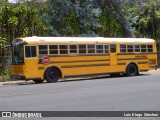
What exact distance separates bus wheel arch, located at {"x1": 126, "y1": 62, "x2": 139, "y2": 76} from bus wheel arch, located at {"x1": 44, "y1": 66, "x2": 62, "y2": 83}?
5.28 metres

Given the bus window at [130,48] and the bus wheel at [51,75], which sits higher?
the bus window at [130,48]

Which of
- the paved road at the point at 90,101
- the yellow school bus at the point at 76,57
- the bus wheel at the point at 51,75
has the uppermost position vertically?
the yellow school bus at the point at 76,57

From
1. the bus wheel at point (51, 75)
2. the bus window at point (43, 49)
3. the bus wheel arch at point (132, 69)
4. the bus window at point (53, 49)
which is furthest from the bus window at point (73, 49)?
the bus wheel arch at point (132, 69)

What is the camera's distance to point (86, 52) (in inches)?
915

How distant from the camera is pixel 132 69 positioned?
25.6m

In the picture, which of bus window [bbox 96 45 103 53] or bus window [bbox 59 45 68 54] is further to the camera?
bus window [bbox 96 45 103 53]

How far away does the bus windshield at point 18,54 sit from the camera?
829 inches

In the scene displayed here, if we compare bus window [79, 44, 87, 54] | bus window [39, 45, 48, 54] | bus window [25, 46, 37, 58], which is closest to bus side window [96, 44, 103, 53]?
bus window [79, 44, 87, 54]

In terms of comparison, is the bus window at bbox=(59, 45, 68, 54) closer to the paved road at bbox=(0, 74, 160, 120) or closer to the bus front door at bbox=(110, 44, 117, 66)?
the bus front door at bbox=(110, 44, 117, 66)

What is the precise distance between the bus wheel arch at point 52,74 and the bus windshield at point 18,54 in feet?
5.24

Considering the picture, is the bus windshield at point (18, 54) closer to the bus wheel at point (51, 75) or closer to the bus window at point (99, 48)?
the bus wheel at point (51, 75)

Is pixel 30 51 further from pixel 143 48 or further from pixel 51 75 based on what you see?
pixel 143 48

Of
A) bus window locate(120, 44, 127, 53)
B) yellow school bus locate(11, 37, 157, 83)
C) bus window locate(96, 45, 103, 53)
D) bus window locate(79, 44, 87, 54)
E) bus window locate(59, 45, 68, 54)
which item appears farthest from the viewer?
bus window locate(120, 44, 127, 53)

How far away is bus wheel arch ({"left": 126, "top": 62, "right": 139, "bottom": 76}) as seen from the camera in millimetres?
25250
